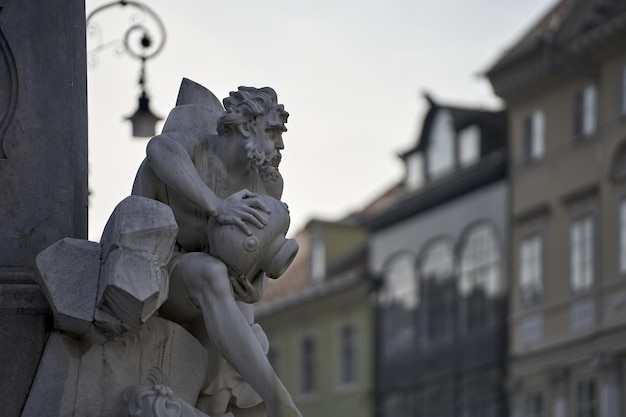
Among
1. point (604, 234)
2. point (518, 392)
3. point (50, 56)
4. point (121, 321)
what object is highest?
point (604, 234)

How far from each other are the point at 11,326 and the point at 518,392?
4179 centimetres

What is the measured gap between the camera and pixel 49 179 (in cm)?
870

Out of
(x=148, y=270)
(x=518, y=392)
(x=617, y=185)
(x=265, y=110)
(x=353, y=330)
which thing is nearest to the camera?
(x=148, y=270)

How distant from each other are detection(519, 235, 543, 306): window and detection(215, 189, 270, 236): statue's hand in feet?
134

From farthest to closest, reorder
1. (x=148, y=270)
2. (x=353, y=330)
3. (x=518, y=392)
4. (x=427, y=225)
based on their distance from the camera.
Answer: (x=353, y=330) → (x=427, y=225) → (x=518, y=392) → (x=148, y=270)

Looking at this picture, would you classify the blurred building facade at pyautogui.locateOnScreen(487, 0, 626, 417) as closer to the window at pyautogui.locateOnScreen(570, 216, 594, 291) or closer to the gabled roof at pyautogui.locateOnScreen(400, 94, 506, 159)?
the window at pyautogui.locateOnScreen(570, 216, 594, 291)

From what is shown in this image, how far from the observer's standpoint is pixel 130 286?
7977 millimetres

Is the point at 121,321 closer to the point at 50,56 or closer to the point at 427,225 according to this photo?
the point at 50,56

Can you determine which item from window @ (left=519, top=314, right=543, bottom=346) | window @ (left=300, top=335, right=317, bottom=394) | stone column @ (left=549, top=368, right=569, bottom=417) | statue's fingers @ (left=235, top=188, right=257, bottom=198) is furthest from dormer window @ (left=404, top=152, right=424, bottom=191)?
statue's fingers @ (left=235, top=188, right=257, bottom=198)

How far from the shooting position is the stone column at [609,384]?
4494 centimetres

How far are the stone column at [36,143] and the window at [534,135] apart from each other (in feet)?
135

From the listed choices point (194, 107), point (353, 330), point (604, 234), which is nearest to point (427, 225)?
point (353, 330)

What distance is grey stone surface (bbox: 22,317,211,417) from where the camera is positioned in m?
8.22

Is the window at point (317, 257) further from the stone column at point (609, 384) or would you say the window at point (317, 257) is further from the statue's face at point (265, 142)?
the statue's face at point (265, 142)
